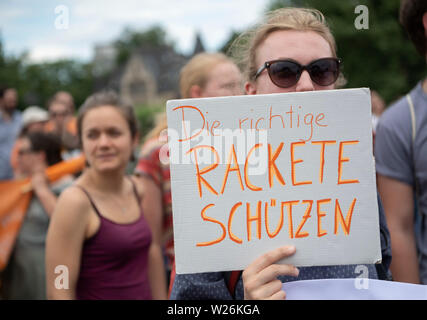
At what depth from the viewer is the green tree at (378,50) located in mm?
22766

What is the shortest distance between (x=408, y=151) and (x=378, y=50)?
2393cm

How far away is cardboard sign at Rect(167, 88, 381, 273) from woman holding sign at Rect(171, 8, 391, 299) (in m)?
0.08

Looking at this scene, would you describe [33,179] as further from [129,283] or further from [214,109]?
[214,109]

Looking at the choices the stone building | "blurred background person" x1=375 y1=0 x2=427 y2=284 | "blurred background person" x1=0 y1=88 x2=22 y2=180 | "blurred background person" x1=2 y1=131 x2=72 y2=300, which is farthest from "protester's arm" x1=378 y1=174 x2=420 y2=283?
the stone building

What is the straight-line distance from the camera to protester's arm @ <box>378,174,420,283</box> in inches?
90.0

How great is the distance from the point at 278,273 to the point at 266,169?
0.30m

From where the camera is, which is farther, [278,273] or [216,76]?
[216,76]

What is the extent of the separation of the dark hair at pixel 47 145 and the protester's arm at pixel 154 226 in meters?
1.61

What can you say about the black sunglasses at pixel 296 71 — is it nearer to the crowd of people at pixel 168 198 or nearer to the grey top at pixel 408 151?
the crowd of people at pixel 168 198

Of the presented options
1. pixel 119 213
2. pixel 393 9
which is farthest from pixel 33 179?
pixel 393 9

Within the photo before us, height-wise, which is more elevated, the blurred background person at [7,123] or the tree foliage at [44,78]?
the tree foliage at [44,78]

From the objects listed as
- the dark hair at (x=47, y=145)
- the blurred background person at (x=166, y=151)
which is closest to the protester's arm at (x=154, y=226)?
the blurred background person at (x=166, y=151)

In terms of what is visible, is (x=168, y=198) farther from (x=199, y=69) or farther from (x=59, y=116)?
(x=59, y=116)

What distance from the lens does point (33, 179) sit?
13.8 feet
